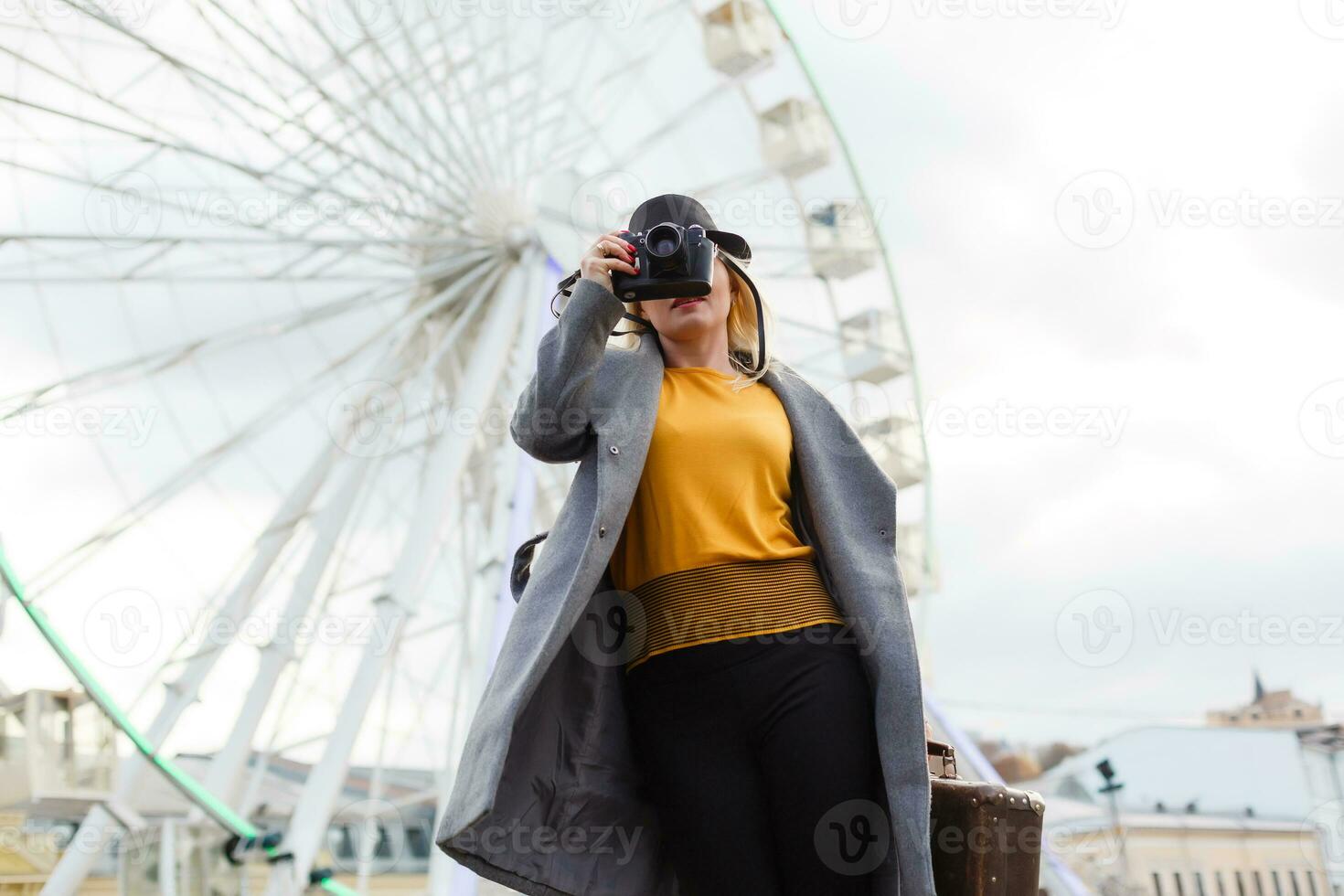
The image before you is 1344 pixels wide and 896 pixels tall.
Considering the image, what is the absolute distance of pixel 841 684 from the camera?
5.78 ft

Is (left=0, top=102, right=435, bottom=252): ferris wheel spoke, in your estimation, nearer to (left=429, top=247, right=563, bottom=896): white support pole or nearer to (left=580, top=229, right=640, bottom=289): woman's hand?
(left=429, top=247, right=563, bottom=896): white support pole

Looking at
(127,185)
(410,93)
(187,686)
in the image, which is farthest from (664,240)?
(410,93)

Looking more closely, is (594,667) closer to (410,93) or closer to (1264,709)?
(410,93)

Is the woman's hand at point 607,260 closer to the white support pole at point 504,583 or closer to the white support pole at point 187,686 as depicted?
the white support pole at point 504,583

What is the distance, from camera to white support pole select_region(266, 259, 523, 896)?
17.6ft

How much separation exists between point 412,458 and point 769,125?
3487 millimetres

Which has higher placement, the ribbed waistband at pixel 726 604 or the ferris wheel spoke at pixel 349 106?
the ferris wheel spoke at pixel 349 106

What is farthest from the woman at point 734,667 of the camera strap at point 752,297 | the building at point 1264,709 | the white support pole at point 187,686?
the building at point 1264,709

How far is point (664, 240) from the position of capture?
1899mm

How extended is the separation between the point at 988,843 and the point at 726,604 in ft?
1.66

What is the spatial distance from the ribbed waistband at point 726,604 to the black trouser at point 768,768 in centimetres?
2

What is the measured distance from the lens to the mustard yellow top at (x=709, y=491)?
1.82 metres

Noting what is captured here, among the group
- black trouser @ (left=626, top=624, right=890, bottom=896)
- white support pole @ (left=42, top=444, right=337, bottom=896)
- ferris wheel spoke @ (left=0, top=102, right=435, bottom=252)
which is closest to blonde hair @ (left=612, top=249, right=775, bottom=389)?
black trouser @ (left=626, top=624, right=890, bottom=896)

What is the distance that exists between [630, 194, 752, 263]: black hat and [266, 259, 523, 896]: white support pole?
400cm
